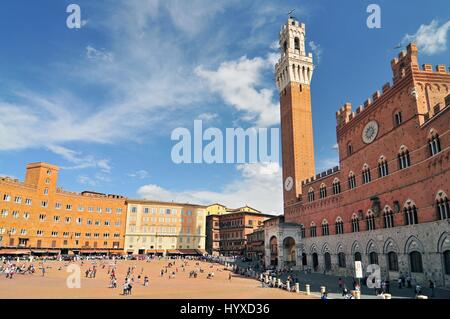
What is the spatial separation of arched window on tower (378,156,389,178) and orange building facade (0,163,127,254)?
62342 millimetres

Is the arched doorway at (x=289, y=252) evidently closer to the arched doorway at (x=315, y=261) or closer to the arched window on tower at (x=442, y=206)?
the arched doorway at (x=315, y=261)

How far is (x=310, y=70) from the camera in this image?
67688 mm

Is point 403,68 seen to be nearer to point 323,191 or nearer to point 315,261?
point 323,191

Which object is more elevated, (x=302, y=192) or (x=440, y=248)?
(x=302, y=192)

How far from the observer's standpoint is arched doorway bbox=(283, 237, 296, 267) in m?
54.7

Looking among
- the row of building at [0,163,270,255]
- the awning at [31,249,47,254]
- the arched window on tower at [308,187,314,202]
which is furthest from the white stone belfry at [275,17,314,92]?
the awning at [31,249,47,254]

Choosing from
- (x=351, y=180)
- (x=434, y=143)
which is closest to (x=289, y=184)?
(x=351, y=180)

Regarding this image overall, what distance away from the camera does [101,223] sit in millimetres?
77812

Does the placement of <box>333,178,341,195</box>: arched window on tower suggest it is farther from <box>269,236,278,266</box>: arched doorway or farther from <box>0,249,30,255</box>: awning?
<box>0,249,30,255</box>: awning

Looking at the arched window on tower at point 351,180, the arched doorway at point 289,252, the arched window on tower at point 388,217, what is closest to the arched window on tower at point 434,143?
the arched window on tower at point 388,217

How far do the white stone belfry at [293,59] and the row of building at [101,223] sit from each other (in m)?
36.3
